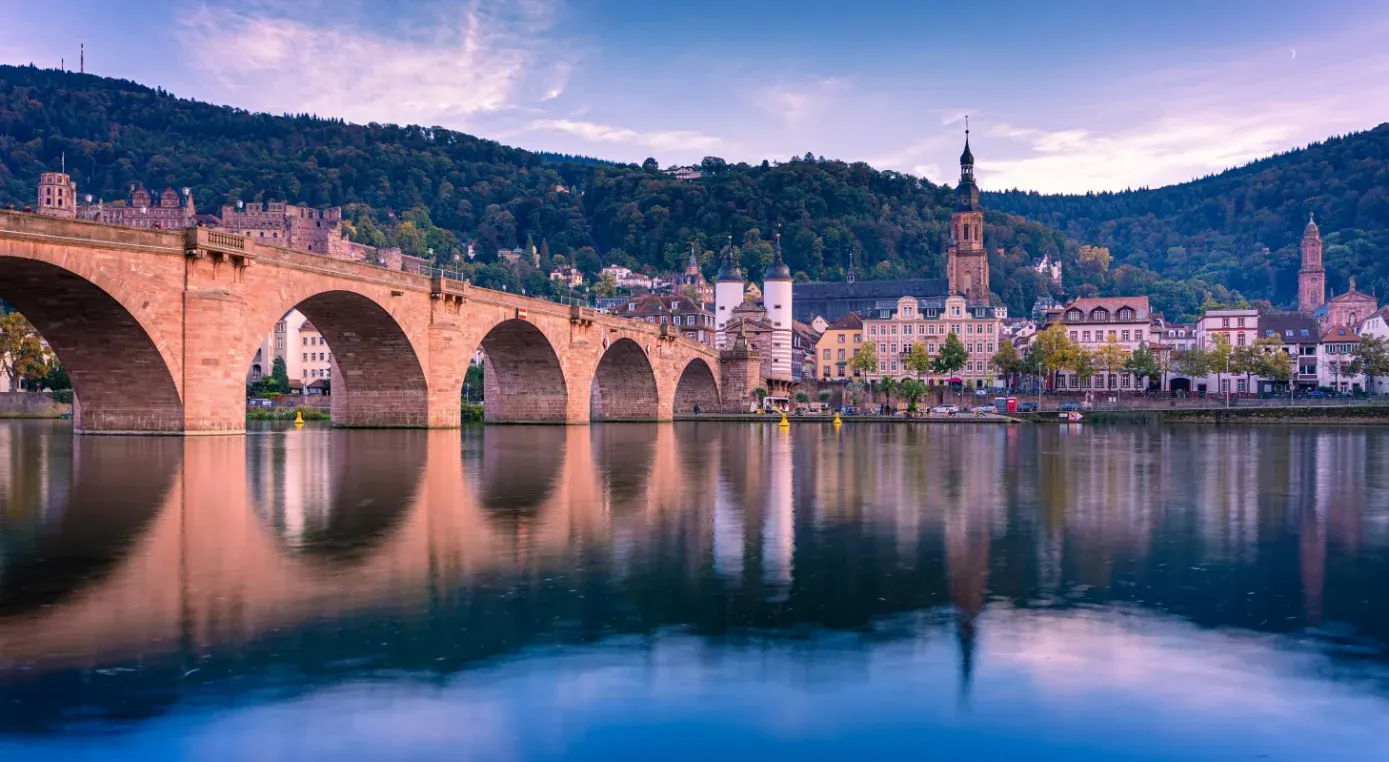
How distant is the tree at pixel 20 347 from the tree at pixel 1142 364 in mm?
81478

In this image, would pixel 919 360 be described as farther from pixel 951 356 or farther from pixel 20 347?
pixel 20 347

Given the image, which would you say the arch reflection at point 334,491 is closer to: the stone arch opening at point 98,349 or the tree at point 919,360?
the stone arch opening at point 98,349

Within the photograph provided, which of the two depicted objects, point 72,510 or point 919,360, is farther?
point 919,360

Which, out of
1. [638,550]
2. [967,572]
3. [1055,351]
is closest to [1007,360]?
[1055,351]

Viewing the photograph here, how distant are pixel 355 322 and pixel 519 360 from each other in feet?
53.5

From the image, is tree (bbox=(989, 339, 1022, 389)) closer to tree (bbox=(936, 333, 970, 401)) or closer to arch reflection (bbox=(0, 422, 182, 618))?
tree (bbox=(936, 333, 970, 401))

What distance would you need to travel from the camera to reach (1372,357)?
9425cm

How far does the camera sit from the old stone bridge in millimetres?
32344

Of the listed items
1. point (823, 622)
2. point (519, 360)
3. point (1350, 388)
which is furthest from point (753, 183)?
point (823, 622)

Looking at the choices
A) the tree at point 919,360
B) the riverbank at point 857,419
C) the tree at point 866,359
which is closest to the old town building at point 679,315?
the tree at point 866,359

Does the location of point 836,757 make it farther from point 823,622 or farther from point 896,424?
point 896,424

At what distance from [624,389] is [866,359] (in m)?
34.6

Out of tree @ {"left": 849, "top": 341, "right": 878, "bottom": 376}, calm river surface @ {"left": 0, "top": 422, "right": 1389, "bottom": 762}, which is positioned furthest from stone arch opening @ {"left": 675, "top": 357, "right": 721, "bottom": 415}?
calm river surface @ {"left": 0, "top": 422, "right": 1389, "bottom": 762}

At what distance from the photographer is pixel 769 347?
107 metres
